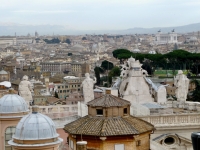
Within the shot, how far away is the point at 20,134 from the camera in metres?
9.88

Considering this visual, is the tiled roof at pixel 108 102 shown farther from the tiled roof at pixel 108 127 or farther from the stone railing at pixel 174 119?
the stone railing at pixel 174 119

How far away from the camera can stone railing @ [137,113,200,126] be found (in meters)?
15.9

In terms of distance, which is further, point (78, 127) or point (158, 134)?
point (158, 134)

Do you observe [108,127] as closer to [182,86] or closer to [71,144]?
[71,144]

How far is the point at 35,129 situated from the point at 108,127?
285 cm

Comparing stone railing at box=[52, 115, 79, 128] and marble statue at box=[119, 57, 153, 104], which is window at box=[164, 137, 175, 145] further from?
stone railing at box=[52, 115, 79, 128]

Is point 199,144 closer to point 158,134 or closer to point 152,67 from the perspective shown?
point 158,134

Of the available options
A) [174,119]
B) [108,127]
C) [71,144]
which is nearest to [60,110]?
[174,119]

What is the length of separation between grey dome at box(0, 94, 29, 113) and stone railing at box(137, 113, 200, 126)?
13.0ft

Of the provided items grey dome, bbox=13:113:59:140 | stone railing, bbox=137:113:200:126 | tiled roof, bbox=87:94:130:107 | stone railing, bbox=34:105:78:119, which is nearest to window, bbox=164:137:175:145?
stone railing, bbox=137:113:200:126

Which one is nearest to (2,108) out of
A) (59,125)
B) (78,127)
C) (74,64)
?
(78,127)

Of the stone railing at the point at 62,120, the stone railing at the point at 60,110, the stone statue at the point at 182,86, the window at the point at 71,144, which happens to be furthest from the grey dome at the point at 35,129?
the stone statue at the point at 182,86

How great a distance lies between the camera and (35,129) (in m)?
9.85

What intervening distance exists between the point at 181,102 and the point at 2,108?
7.89 meters
